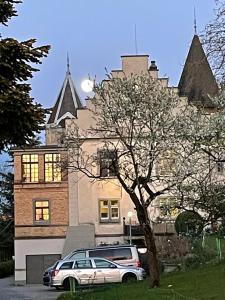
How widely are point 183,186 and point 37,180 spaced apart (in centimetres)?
2476

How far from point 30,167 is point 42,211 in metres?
3.48

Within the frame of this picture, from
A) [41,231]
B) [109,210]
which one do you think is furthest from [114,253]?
[109,210]

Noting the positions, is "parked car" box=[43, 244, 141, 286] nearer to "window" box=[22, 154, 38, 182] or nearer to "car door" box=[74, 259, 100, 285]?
"car door" box=[74, 259, 100, 285]

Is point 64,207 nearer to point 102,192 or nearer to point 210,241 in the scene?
point 102,192

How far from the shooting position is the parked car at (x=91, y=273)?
33.9 m

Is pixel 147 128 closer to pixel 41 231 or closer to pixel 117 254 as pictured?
pixel 117 254

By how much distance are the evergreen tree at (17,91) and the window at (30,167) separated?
37370 millimetres

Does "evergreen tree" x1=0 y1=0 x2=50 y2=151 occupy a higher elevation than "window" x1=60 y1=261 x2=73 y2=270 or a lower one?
higher

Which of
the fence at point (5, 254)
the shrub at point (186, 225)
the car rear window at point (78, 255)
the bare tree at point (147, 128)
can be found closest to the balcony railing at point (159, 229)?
the shrub at point (186, 225)

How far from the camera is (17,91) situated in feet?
48.4

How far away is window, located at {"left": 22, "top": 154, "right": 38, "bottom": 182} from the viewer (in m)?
53.1

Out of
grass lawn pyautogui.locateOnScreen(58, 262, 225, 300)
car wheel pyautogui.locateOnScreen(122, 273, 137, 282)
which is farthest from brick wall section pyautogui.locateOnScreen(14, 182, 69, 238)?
grass lawn pyautogui.locateOnScreen(58, 262, 225, 300)

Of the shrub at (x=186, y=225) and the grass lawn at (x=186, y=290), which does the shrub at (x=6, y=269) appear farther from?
the grass lawn at (x=186, y=290)

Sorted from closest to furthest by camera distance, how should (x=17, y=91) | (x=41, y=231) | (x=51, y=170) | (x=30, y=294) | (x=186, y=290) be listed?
(x=17, y=91) < (x=186, y=290) < (x=30, y=294) < (x=41, y=231) < (x=51, y=170)
